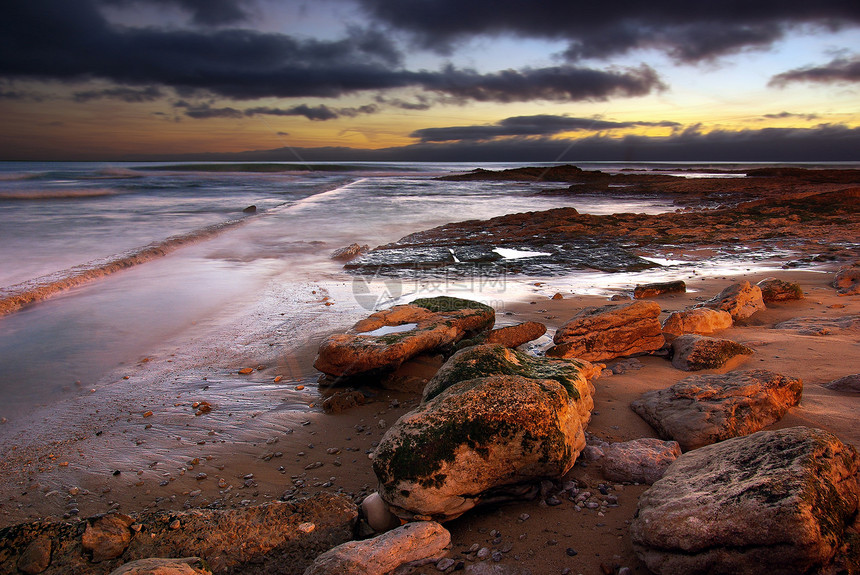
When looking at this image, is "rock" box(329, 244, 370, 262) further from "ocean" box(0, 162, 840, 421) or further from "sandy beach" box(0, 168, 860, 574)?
"sandy beach" box(0, 168, 860, 574)

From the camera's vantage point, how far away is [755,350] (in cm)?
459

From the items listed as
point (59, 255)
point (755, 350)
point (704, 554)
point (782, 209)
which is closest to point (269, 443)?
point (704, 554)

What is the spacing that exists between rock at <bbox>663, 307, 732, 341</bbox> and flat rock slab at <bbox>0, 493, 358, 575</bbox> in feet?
13.5

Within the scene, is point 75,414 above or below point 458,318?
below

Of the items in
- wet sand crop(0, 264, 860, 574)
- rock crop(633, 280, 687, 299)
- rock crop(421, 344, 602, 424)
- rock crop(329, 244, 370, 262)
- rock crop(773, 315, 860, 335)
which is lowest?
wet sand crop(0, 264, 860, 574)

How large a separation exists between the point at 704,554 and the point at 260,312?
633cm

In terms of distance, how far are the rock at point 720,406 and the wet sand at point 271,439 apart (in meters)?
0.13

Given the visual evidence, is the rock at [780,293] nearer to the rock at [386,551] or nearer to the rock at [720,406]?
the rock at [720,406]

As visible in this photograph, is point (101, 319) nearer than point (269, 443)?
No

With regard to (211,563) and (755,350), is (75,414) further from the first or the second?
(755,350)

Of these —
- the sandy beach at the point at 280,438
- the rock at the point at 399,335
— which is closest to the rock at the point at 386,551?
the sandy beach at the point at 280,438

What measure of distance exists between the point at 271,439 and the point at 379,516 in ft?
4.76

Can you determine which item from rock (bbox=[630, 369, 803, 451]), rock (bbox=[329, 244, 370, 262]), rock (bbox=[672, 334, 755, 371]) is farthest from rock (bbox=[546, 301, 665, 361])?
rock (bbox=[329, 244, 370, 262])

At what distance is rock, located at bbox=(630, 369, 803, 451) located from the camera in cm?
313
